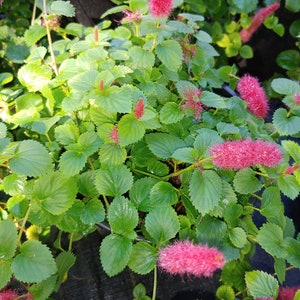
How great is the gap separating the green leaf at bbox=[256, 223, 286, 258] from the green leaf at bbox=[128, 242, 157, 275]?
0.58 ft

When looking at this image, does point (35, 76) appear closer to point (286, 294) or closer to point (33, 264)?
point (33, 264)

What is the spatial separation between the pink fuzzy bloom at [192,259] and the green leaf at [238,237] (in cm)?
12

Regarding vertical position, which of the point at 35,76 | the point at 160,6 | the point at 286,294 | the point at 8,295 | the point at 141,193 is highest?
the point at 160,6

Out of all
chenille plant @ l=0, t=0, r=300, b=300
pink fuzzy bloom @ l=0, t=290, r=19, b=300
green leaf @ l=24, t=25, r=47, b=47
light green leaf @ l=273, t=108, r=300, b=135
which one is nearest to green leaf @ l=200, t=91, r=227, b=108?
chenille plant @ l=0, t=0, r=300, b=300

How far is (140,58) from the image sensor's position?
0.76 m

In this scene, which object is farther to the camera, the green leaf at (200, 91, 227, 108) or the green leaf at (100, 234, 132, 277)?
the green leaf at (200, 91, 227, 108)

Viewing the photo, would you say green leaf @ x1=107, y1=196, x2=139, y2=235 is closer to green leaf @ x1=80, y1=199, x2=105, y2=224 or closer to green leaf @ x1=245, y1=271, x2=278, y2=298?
green leaf @ x1=80, y1=199, x2=105, y2=224

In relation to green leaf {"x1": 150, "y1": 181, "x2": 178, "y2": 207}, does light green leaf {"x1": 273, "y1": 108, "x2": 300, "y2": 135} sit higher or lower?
higher

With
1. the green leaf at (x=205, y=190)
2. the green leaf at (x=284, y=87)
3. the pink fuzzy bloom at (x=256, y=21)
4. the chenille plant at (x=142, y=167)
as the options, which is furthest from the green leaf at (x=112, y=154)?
the pink fuzzy bloom at (x=256, y=21)

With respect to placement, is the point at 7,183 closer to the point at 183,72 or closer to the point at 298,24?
the point at 183,72

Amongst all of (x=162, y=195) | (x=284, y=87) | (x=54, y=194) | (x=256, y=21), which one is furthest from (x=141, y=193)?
(x=256, y=21)

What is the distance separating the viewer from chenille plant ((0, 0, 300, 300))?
0.61 meters

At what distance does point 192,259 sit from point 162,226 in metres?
0.11

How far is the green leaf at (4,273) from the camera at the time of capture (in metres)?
0.59
